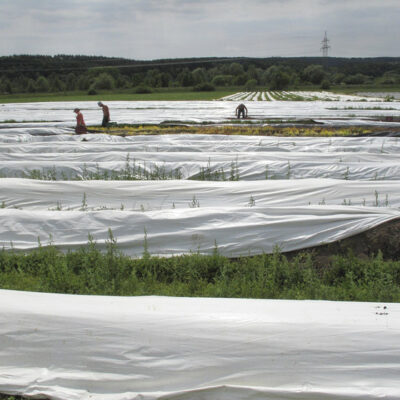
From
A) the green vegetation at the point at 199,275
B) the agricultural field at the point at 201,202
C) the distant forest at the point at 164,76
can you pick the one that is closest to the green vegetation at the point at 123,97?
the distant forest at the point at 164,76

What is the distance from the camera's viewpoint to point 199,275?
404cm

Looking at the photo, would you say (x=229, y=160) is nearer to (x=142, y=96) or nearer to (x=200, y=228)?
(x=200, y=228)

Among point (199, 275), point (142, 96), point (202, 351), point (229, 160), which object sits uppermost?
point (142, 96)

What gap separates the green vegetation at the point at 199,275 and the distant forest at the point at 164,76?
3738cm

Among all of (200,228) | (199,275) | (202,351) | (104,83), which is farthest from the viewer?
(104,83)

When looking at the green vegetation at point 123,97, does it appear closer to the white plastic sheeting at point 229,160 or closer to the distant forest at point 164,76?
the distant forest at point 164,76

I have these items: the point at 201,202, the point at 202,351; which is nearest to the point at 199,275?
the point at 201,202

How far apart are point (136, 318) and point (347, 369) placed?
43.3 inches

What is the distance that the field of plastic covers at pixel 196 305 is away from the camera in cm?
225

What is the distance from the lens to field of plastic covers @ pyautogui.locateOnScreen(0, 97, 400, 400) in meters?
2.25

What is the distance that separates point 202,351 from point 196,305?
35cm

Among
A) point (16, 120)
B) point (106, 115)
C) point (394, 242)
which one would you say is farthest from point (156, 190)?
point (16, 120)

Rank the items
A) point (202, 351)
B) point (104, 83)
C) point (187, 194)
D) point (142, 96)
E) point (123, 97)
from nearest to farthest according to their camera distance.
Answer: point (202, 351)
point (187, 194)
point (123, 97)
point (142, 96)
point (104, 83)

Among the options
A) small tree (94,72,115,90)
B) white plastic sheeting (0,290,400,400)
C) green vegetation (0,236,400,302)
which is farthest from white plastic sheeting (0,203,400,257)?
small tree (94,72,115,90)
